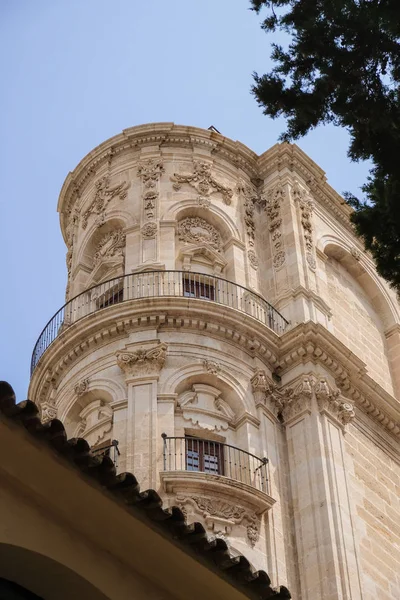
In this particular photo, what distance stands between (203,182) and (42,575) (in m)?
22.1

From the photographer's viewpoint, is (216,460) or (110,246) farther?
(110,246)

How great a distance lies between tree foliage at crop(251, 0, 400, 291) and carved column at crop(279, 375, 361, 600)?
31.2 feet

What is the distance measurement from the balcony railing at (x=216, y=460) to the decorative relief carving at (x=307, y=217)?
7.45 metres

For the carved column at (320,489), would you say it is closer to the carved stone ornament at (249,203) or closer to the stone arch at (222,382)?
the stone arch at (222,382)

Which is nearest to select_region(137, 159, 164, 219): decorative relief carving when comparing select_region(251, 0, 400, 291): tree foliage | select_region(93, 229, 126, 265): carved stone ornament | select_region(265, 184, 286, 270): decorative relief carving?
select_region(93, 229, 126, 265): carved stone ornament

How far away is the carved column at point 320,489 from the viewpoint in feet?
74.5

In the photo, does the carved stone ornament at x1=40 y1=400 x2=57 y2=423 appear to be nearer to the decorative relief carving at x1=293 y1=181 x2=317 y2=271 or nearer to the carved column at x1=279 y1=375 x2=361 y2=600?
the carved column at x1=279 y1=375 x2=361 y2=600

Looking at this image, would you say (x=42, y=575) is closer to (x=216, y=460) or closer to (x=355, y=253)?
(x=216, y=460)

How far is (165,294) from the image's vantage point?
2725cm

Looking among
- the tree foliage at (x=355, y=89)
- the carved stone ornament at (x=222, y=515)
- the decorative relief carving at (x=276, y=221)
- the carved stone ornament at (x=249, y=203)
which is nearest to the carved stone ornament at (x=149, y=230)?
the carved stone ornament at (x=249, y=203)

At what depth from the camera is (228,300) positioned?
92.4 feet

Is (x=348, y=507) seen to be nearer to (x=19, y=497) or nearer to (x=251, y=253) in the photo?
(x=251, y=253)

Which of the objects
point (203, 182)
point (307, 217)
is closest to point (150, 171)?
point (203, 182)

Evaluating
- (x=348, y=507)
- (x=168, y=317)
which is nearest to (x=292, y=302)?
(x=168, y=317)
